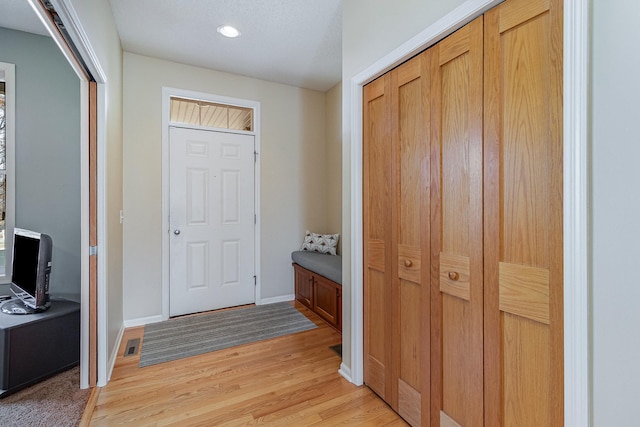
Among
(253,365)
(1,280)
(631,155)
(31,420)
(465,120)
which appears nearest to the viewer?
(631,155)

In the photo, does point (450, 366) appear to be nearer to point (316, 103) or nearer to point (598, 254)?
point (598, 254)

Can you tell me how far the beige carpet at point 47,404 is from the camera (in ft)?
5.45

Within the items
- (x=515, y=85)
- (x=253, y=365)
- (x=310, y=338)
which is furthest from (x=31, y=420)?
(x=515, y=85)

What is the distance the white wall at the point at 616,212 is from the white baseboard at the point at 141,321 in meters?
3.33

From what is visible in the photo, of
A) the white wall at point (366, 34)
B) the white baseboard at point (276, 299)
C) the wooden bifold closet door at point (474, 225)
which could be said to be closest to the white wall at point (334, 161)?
the white baseboard at point (276, 299)

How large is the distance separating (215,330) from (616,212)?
2915mm

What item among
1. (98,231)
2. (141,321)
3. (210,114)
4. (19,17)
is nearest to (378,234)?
(98,231)

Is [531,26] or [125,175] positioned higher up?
[531,26]

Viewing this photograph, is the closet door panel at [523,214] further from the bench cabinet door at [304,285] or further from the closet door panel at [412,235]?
the bench cabinet door at [304,285]

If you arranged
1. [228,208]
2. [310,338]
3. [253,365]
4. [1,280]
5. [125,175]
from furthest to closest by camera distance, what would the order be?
1. [228,208]
2. [125,175]
3. [310,338]
4. [1,280]
5. [253,365]

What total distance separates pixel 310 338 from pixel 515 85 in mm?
2384

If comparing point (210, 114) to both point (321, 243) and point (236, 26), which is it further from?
point (321, 243)

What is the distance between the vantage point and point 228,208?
11.3 ft

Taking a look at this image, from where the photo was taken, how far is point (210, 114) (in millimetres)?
3387
